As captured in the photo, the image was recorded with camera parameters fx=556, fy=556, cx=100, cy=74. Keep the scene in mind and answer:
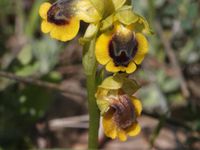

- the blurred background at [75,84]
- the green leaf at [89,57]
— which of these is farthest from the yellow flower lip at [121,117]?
the blurred background at [75,84]

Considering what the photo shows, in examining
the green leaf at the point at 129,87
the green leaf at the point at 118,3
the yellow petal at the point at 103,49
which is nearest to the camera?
the yellow petal at the point at 103,49

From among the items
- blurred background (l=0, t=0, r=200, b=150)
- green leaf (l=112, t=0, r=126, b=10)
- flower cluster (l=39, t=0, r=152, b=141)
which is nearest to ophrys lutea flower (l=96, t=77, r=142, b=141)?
flower cluster (l=39, t=0, r=152, b=141)

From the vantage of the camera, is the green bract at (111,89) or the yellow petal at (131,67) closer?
the yellow petal at (131,67)

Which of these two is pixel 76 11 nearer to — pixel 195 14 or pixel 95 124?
pixel 95 124

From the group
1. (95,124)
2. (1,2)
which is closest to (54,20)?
(95,124)

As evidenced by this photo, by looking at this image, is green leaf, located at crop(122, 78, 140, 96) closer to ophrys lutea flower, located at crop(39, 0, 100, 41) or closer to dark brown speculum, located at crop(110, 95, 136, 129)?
dark brown speculum, located at crop(110, 95, 136, 129)

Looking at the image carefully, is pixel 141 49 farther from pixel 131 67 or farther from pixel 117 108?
pixel 117 108

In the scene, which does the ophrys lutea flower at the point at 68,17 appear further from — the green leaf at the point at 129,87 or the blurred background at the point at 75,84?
the blurred background at the point at 75,84
